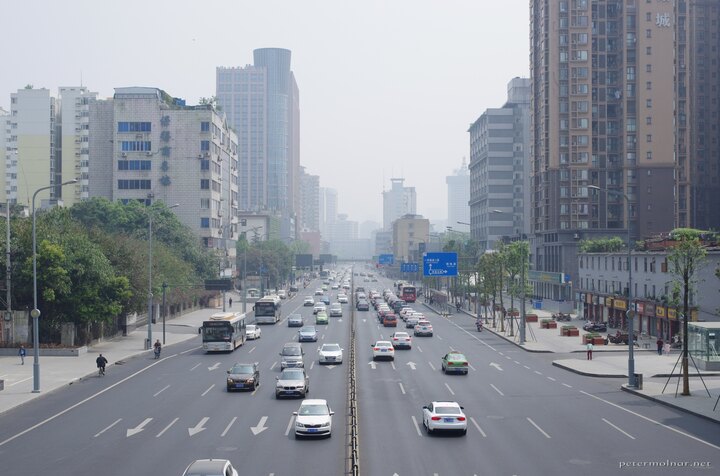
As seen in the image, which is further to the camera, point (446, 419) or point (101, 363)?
point (101, 363)

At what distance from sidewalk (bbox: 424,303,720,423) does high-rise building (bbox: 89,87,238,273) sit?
197ft

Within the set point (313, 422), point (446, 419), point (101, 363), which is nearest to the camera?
point (313, 422)

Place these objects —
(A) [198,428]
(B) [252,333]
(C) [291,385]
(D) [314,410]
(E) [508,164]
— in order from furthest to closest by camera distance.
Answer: (E) [508,164], (B) [252,333], (C) [291,385], (A) [198,428], (D) [314,410]

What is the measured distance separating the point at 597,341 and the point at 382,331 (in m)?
22.1

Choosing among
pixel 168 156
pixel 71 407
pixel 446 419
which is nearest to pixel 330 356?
pixel 71 407

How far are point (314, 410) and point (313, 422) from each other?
879mm

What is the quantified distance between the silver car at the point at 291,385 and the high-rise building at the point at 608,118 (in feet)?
272

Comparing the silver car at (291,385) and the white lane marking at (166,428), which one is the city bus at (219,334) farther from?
the white lane marking at (166,428)

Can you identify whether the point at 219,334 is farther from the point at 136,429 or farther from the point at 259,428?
the point at 259,428

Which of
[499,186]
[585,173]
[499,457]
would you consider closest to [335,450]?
[499,457]

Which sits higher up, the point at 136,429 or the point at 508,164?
the point at 508,164

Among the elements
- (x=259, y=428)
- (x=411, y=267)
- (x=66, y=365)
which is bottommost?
(x=66, y=365)

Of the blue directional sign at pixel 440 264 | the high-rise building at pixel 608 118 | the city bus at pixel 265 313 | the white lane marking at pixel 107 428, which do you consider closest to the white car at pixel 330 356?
the white lane marking at pixel 107 428

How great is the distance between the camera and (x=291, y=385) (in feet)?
124
